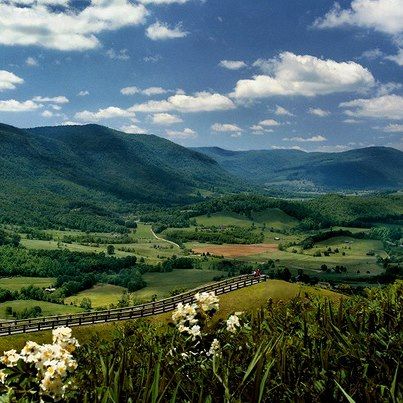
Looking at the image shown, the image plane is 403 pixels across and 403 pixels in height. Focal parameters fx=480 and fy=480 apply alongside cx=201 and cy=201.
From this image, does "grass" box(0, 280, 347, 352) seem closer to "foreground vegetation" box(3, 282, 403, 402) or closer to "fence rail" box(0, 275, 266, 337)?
"fence rail" box(0, 275, 266, 337)

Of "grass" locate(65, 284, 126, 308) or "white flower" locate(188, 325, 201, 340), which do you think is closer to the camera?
"white flower" locate(188, 325, 201, 340)

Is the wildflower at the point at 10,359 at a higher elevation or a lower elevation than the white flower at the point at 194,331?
higher

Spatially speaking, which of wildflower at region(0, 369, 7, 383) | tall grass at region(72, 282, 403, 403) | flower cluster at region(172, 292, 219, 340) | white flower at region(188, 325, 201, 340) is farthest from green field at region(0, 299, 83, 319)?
wildflower at region(0, 369, 7, 383)

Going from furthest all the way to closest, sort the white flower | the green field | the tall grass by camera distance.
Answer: the green field, the white flower, the tall grass

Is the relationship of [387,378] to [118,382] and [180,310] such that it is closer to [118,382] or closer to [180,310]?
[180,310]

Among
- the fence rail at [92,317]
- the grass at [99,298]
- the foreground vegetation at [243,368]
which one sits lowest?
the grass at [99,298]

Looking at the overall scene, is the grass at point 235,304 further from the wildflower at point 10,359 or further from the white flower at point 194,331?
the wildflower at point 10,359

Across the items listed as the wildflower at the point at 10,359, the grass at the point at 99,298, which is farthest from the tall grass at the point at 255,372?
the grass at the point at 99,298
